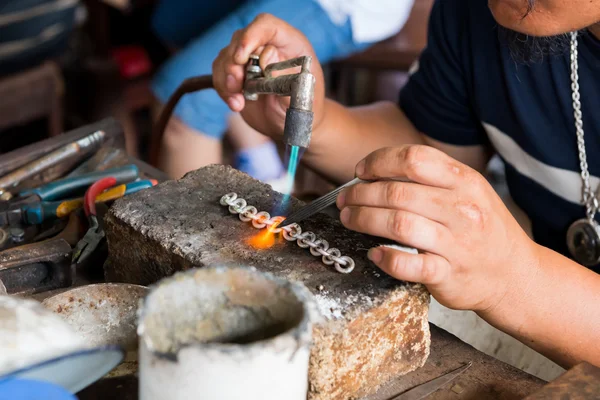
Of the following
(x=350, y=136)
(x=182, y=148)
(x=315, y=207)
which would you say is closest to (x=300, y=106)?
(x=315, y=207)

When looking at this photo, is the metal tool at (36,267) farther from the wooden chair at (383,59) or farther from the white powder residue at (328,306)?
the wooden chair at (383,59)

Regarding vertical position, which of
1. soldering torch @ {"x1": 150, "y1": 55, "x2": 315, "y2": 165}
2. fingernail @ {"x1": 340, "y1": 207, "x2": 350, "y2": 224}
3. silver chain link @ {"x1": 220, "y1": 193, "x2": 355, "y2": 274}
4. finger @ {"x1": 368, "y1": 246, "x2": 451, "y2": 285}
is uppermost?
soldering torch @ {"x1": 150, "y1": 55, "x2": 315, "y2": 165}

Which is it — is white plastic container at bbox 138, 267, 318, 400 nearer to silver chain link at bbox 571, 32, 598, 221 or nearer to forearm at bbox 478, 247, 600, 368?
forearm at bbox 478, 247, 600, 368

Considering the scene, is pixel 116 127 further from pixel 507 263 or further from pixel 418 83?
pixel 507 263

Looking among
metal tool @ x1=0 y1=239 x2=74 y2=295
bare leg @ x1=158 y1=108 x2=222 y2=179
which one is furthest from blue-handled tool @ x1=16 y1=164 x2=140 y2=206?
bare leg @ x1=158 y1=108 x2=222 y2=179

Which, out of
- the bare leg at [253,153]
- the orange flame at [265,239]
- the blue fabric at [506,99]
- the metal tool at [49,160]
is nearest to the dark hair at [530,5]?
the blue fabric at [506,99]

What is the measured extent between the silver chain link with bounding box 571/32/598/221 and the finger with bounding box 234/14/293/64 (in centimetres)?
46

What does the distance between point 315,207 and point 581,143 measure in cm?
51

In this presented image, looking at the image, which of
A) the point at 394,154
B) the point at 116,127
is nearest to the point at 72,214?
the point at 116,127

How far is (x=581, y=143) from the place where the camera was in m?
1.13

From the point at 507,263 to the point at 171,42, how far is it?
1670mm

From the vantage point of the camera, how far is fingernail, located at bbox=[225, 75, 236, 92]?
1168 mm

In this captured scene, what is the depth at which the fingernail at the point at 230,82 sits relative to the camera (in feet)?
3.83

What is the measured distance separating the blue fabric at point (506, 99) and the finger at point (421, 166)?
44 cm
